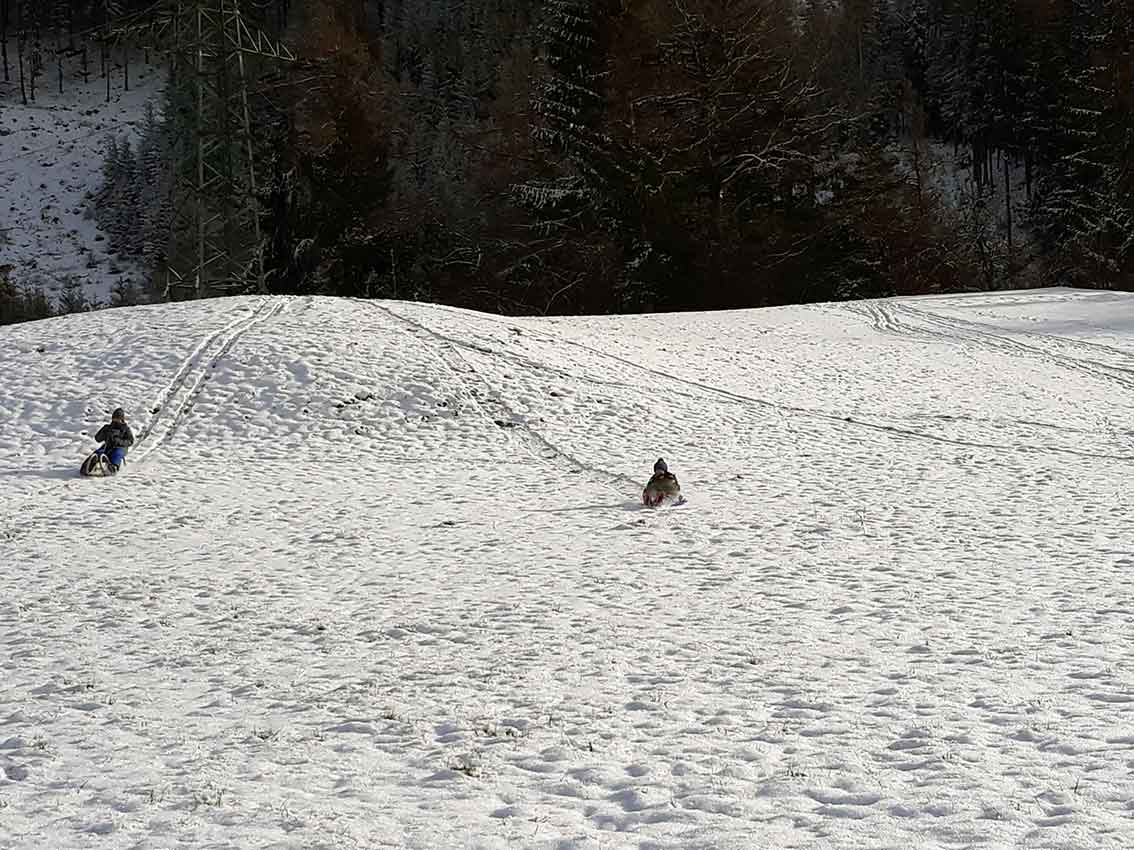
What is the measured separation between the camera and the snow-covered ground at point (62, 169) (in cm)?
7100

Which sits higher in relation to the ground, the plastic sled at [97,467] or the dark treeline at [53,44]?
the dark treeline at [53,44]

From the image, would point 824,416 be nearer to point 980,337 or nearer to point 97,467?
point 980,337

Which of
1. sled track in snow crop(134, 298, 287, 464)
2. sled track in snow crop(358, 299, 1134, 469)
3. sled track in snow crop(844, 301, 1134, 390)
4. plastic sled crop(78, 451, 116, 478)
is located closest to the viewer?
plastic sled crop(78, 451, 116, 478)

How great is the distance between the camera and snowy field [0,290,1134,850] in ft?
22.2

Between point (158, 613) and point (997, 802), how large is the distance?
28.3 ft

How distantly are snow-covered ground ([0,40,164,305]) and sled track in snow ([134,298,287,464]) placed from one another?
4406 centimetres

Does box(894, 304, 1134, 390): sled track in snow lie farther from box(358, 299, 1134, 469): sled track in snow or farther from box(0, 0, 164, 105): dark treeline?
box(0, 0, 164, 105): dark treeline

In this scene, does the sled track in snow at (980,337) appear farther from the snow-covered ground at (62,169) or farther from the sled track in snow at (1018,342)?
the snow-covered ground at (62,169)

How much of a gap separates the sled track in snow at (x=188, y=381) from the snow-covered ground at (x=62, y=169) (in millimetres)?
44056

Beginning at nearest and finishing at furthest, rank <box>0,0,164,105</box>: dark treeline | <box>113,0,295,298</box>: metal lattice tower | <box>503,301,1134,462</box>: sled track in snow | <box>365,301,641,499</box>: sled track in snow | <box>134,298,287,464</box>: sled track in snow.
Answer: <box>365,301,641,499</box>: sled track in snow < <box>134,298,287,464</box>: sled track in snow < <box>503,301,1134,462</box>: sled track in snow < <box>113,0,295,298</box>: metal lattice tower < <box>0,0,164,105</box>: dark treeline

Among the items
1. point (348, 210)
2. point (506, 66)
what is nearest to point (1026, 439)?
point (348, 210)

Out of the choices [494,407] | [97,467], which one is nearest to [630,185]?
[494,407]

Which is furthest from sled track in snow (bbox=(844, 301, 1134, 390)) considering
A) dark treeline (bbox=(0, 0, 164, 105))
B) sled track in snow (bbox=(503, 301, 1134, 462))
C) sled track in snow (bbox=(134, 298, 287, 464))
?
dark treeline (bbox=(0, 0, 164, 105))

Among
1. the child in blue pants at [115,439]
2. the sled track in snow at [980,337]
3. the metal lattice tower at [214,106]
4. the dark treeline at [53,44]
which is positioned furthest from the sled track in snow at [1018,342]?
the dark treeline at [53,44]
